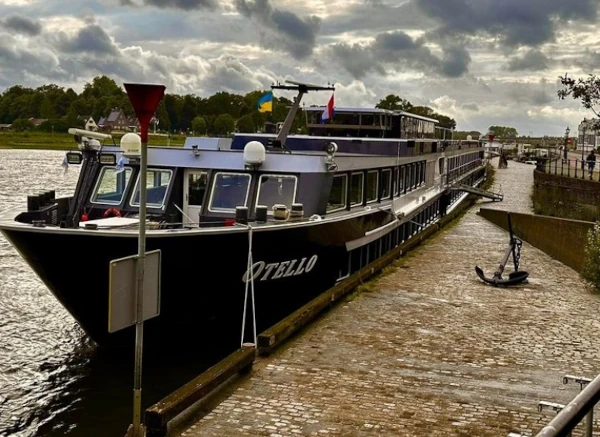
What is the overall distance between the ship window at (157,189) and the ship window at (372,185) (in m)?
5.56

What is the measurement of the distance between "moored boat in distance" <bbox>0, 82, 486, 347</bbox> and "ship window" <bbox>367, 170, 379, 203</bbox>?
0.17 ft

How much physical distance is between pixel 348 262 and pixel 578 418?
1275 centimetres

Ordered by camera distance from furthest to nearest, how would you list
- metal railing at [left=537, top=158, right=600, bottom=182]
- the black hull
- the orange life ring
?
metal railing at [left=537, top=158, right=600, bottom=182]
the orange life ring
the black hull

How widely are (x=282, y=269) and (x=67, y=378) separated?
4247mm

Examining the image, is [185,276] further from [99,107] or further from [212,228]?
[99,107]

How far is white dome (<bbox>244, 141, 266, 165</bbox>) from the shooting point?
13.4 metres

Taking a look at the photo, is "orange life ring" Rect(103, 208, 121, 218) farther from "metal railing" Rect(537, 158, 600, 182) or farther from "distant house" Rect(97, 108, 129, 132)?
"distant house" Rect(97, 108, 129, 132)

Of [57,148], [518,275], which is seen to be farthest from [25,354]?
[57,148]

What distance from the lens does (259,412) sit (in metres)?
8.09

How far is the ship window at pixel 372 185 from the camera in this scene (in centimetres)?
1791

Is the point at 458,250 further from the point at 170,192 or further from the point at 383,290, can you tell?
the point at 170,192

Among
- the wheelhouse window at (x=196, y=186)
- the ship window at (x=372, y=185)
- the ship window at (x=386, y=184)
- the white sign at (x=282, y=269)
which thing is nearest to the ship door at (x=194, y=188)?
the wheelhouse window at (x=196, y=186)

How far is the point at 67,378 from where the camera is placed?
12.8m

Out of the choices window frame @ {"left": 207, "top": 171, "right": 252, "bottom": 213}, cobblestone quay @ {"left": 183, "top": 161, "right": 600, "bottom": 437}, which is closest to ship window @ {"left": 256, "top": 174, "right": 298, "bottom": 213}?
window frame @ {"left": 207, "top": 171, "right": 252, "bottom": 213}
